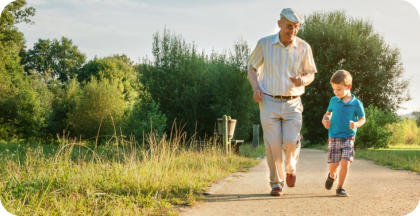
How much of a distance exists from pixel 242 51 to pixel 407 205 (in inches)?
705

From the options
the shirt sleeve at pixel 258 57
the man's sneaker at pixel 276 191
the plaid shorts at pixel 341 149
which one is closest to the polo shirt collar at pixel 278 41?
the shirt sleeve at pixel 258 57

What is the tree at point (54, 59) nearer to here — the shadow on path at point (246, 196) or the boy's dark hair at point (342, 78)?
the shadow on path at point (246, 196)

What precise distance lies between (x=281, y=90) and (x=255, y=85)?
0.36 metres

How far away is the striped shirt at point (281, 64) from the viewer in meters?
5.40

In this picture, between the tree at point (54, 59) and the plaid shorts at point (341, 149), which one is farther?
the tree at point (54, 59)

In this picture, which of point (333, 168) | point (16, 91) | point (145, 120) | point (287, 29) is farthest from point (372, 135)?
point (16, 91)

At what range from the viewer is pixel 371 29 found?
2589 centimetres

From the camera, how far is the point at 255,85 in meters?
5.52

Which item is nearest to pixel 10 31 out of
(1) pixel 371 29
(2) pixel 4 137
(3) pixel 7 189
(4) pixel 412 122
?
(2) pixel 4 137

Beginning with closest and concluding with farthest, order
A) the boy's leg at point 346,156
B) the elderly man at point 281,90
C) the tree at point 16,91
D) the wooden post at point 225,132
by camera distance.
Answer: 1. the elderly man at point 281,90
2. the boy's leg at point 346,156
3. the wooden post at point 225,132
4. the tree at point 16,91

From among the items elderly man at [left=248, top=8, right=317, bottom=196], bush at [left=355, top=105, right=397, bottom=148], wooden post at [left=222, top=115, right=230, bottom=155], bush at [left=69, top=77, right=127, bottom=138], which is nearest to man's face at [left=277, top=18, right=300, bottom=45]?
elderly man at [left=248, top=8, right=317, bottom=196]

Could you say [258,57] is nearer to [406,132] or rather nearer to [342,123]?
[342,123]

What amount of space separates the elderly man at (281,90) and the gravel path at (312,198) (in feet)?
1.43

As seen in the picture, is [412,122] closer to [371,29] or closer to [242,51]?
[371,29]
